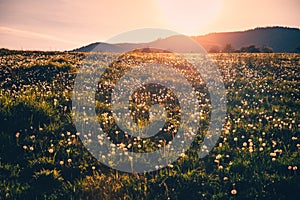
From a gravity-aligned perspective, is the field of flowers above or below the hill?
below

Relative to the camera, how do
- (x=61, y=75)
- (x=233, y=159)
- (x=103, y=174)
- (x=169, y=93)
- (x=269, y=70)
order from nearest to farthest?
(x=103, y=174)
(x=233, y=159)
(x=169, y=93)
(x=61, y=75)
(x=269, y=70)

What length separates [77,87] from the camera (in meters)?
11.4

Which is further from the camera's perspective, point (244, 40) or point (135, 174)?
point (244, 40)

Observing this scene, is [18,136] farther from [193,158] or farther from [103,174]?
[193,158]

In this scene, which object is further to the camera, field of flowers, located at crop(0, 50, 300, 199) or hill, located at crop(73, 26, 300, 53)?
hill, located at crop(73, 26, 300, 53)

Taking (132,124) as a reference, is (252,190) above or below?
below

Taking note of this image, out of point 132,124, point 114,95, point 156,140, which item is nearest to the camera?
point 156,140

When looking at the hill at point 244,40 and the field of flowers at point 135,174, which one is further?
the hill at point 244,40

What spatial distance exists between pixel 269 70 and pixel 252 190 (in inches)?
526

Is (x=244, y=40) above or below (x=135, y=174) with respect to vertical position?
above

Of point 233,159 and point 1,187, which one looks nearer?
point 1,187

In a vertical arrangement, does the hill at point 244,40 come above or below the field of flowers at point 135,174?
above

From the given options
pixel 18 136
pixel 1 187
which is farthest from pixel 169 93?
pixel 1 187

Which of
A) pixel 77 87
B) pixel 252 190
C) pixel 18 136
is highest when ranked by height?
pixel 77 87
